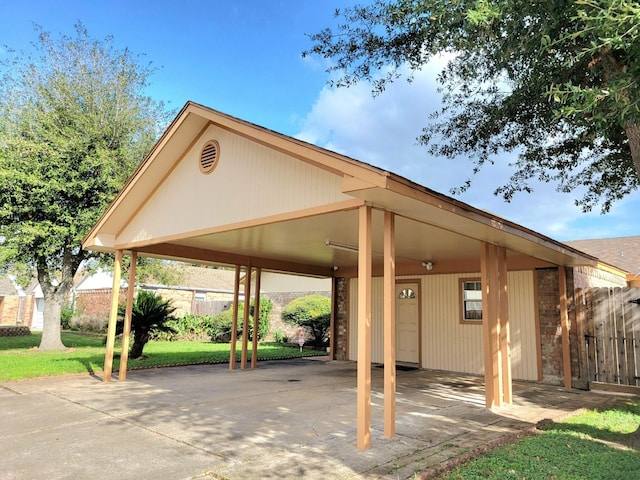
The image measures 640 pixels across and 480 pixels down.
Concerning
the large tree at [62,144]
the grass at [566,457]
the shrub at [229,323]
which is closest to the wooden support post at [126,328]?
the large tree at [62,144]

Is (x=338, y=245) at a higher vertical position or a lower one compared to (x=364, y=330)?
higher

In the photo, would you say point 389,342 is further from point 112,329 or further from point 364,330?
point 112,329

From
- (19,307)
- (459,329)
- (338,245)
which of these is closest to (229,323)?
(459,329)

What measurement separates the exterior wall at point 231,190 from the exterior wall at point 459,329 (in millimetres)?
6939

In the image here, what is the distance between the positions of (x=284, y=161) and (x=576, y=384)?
794cm

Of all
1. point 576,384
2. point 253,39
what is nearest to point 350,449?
point 576,384

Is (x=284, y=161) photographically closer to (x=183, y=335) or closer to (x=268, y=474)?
(x=268, y=474)

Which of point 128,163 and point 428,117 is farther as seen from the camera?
point 128,163

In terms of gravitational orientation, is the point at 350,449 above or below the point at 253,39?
Answer: below

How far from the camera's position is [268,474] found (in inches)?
157

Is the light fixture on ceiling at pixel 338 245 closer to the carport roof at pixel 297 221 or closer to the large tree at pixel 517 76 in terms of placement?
the carport roof at pixel 297 221

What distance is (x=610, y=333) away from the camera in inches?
353

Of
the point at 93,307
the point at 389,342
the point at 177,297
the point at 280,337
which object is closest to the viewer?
the point at 389,342

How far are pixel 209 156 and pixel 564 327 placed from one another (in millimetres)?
8267
